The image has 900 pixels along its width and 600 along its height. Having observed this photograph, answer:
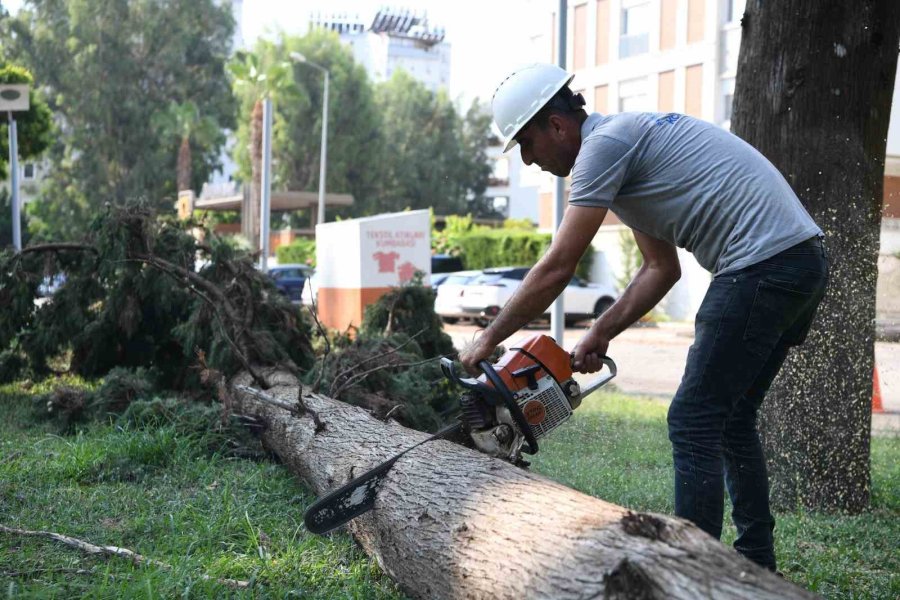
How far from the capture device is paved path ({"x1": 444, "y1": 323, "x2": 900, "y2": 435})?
9957 millimetres

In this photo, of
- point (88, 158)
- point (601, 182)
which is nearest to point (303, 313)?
point (601, 182)

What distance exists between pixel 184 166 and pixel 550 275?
40.9 m

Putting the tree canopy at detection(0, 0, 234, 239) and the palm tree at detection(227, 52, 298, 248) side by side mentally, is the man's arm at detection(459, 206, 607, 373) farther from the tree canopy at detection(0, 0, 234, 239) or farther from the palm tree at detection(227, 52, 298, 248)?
the tree canopy at detection(0, 0, 234, 239)

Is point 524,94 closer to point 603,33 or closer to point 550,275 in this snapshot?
point 550,275

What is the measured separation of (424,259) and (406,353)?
8709 mm

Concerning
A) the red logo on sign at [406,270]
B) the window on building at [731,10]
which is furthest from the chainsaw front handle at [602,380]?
the window on building at [731,10]

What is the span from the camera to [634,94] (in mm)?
30750

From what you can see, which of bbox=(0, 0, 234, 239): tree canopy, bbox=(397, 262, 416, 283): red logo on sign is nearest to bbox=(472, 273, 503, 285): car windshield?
bbox=(397, 262, 416, 283): red logo on sign

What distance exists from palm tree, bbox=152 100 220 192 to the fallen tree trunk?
129 feet

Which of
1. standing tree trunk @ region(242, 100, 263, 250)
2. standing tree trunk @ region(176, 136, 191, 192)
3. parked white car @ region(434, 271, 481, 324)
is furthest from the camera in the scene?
standing tree trunk @ region(176, 136, 191, 192)

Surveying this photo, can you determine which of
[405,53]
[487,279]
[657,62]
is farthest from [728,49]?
[405,53]

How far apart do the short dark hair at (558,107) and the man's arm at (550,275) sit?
1.25ft

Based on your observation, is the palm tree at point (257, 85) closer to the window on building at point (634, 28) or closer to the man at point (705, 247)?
the window on building at point (634, 28)

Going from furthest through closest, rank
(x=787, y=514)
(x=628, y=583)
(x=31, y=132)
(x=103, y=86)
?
(x=103, y=86)
(x=31, y=132)
(x=787, y=514)
(x=628, y=583)
